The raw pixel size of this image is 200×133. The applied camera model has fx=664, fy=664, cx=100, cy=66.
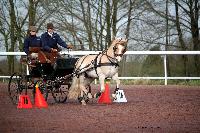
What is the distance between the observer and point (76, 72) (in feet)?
55.0

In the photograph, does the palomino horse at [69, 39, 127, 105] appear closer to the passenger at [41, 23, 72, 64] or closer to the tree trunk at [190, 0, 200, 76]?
the passenger at [41, 23, 72, 64]

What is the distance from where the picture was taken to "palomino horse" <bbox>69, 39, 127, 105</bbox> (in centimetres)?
1612

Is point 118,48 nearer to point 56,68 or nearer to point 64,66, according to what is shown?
point 64,66

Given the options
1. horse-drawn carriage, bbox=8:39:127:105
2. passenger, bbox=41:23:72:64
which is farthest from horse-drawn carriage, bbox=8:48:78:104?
passenger, bbox=41:23:72:64

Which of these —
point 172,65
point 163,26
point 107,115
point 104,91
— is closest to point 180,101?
point 104,91

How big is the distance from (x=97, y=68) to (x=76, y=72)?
0.68 m

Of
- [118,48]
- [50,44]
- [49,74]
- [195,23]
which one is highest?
[195,23]

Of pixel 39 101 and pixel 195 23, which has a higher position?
pixel 195 23

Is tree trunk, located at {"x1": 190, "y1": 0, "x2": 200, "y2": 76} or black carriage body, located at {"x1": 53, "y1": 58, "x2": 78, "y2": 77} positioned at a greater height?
tree trunk, located at {"x1": 190, "y1": 0, "x2": 200, "y2": 76}

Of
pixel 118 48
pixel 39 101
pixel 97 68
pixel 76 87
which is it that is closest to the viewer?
pixel 39 101

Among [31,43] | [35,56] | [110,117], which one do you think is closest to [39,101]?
[35,56]

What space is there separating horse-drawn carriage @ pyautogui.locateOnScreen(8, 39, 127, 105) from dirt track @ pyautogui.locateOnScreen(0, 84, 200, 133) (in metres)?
0.46

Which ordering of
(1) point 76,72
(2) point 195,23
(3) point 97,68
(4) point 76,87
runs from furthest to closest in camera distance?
(2) point 195,23, (1) point 76,72, (4) point 76,87, (3) point 97,68

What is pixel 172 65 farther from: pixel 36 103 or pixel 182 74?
pixel 36 103
